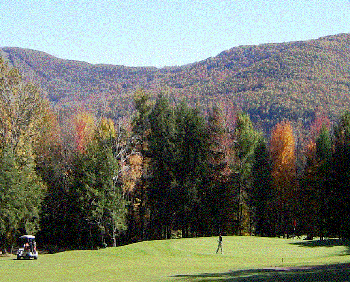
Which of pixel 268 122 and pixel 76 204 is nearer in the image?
pixel 76 204

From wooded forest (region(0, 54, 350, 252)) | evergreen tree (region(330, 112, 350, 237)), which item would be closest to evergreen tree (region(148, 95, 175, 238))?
wooded forest (region(0, 54, 350, 252))

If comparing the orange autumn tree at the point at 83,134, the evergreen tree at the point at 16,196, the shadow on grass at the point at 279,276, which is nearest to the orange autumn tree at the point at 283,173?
the orange autumn tree at the point at 83,134

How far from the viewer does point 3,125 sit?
60.2 m

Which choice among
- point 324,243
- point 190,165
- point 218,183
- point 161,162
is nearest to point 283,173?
point 218,183

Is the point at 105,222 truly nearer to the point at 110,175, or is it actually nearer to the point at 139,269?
the point at 110,175

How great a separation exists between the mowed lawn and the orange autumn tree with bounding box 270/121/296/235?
1953 cm

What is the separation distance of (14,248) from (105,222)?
45.3 feet

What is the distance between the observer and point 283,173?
73438 millimetres

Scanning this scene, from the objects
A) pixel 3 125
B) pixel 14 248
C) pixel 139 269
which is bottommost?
pixel 14 248

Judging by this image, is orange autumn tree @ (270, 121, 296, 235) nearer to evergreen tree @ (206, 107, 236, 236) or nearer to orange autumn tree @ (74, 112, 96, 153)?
evergreen tree @ (206, 107, 236, 236)

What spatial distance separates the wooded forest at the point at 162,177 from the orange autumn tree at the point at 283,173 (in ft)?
0.58

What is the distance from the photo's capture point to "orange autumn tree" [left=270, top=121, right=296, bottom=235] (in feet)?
240

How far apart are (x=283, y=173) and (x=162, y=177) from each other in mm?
19550

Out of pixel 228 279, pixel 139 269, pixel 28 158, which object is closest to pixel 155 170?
pixel 28 158
